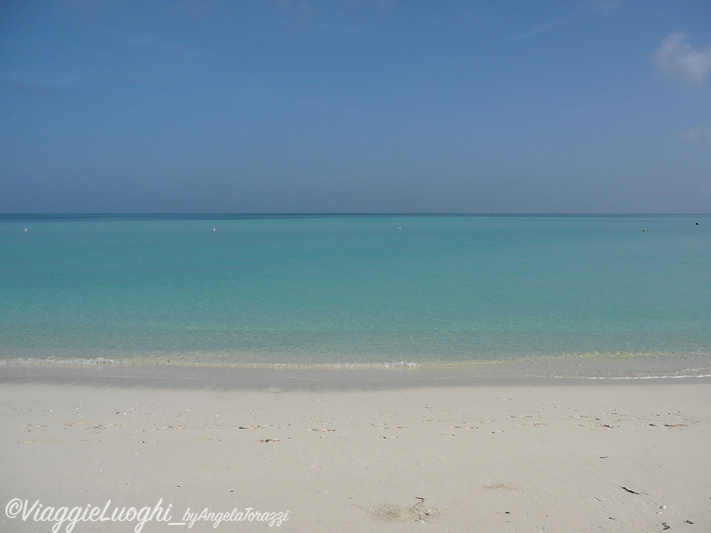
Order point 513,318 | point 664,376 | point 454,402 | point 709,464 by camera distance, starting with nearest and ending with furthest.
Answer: point 709,464 → point 454,402 → point 664,376 → point 513,318

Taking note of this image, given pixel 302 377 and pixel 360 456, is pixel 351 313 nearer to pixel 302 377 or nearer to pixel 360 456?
pixel 302 377

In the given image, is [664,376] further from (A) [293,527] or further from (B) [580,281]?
(B) [580,281]

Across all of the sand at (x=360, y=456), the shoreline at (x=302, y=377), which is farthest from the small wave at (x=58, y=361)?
the sand at (x=360, y=456)

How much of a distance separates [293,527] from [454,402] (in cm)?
348

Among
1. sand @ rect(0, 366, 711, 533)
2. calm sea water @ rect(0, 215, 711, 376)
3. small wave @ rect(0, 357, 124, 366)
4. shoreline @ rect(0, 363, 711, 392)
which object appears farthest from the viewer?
calm sea water @ rect(0, 215, 711, 376)

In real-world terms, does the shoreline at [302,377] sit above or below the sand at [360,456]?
below

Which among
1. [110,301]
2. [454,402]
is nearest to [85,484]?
[454,402]

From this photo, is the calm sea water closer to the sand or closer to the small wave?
the small wave

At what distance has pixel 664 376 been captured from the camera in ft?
26.5

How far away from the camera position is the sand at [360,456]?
3.97 m

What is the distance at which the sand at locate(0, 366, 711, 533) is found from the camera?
13.0ft

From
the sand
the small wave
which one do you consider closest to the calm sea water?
the small wave

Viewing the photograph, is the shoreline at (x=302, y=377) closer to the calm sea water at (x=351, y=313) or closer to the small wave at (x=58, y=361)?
the small wave at (x=58, y=361)

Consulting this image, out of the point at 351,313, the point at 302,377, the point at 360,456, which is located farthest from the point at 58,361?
the point at 351,313
